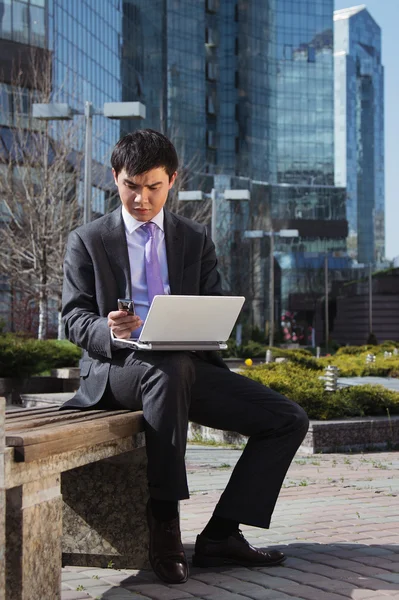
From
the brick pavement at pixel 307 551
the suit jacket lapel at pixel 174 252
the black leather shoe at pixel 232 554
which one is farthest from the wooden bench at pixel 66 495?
the suit jacket lapel at pixel 174 252

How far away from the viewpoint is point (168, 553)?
391 centimetres

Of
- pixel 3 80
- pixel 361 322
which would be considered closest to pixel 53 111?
pixel 3 80

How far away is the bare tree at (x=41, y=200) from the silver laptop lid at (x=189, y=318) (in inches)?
981

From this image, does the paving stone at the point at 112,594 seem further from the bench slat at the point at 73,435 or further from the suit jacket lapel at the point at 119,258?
the suit jacket lapel at the point at 119,258

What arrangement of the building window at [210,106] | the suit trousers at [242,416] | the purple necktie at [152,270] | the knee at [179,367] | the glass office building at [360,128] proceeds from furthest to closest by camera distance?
1. the glass office building at [360,128]
2. the building window at [210,106]
3. the purple necktie at [152,270]
4. the suit trousers at [242,416]
5. the knee at [179,367]

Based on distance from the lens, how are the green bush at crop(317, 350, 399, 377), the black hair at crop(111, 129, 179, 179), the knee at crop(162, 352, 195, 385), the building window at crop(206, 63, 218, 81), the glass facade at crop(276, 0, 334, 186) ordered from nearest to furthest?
the knee at crop(162, 352, 195, 385)
the black hair at crop(111, 129, 179, 179)
the green bush at crop(317, 350, 399, 377)
the building window at crop(206, 63, 218, 81)
the glass facade at crop(276, 0, 334, 186)

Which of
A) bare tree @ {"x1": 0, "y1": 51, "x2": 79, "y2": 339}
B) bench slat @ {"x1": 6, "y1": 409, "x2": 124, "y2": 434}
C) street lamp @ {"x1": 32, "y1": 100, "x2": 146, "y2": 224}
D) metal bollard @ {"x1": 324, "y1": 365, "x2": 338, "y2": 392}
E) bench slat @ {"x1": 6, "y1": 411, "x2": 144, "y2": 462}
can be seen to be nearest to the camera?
bench slat @ {"x1": 6, "y1": 411, "x2": 144, "y2": 462}

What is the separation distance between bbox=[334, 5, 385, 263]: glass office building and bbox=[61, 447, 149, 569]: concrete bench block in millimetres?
159324

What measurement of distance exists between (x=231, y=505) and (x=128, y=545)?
17.7 inches

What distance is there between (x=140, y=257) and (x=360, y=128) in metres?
171

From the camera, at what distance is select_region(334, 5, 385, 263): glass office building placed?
6555 inches

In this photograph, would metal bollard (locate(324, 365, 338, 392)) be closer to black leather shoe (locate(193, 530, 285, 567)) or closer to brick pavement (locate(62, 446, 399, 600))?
brick pavement (locate(62, 446, 399, 600))

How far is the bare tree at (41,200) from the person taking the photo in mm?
30078

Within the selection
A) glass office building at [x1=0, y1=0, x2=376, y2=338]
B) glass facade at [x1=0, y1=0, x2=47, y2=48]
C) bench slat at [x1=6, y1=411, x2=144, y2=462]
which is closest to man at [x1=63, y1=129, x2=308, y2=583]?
bench slat at [x1=6, y1=411, x2=144, y2=462]
